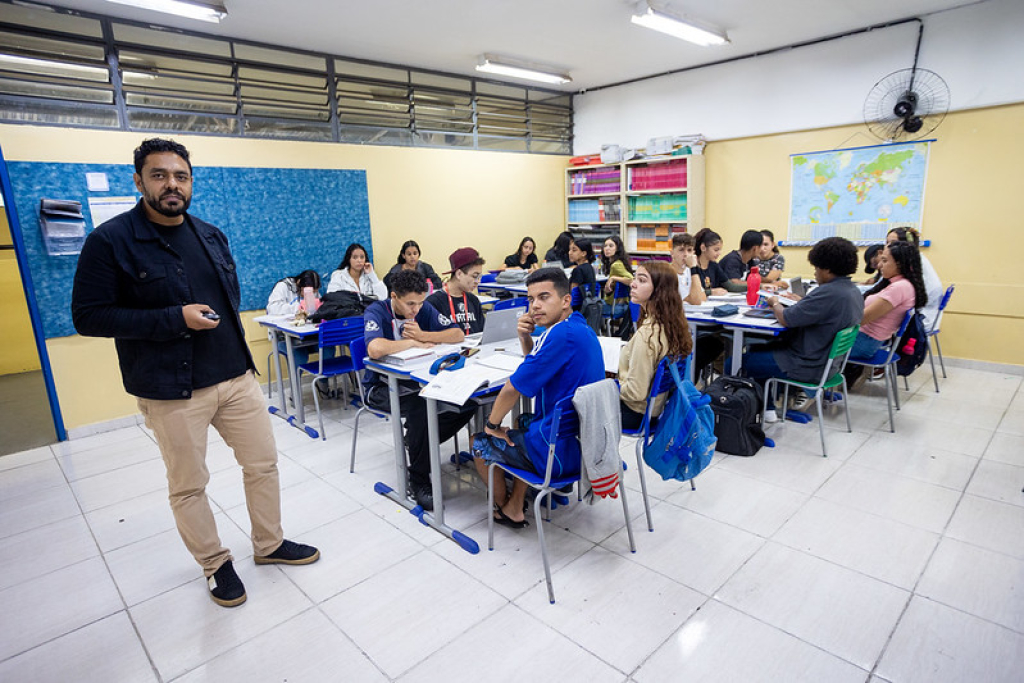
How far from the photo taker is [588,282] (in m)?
5.48

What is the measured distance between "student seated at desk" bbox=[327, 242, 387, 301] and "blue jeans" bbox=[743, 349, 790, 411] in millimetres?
3055

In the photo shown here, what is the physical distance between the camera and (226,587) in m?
2.19

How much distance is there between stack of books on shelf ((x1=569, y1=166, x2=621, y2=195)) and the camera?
23.1 feet

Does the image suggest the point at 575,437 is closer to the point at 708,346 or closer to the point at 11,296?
the point at 708,346

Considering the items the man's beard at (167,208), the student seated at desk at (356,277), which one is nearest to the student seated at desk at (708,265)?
the student seated at desk at (356,277)

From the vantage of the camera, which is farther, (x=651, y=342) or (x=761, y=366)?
(x=761, y=366)

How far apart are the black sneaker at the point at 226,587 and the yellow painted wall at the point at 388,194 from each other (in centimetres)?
283

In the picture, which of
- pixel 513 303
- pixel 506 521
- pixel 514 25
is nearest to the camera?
pixel 506 521

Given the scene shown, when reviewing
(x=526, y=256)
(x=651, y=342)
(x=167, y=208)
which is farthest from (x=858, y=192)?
(x=167, y=208)

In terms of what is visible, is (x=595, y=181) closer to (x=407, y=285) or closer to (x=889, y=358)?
(x=889, y=358)

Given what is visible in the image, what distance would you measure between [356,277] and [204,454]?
3.21 m

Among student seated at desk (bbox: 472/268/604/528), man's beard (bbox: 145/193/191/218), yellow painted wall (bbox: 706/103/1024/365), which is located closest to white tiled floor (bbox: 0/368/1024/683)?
student seated at desk (bbox: 472/268/604/528)

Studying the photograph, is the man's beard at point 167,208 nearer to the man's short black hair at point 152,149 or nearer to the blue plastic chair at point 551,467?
the man's short black hair at point 152,149

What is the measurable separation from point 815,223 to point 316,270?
5070 mm
